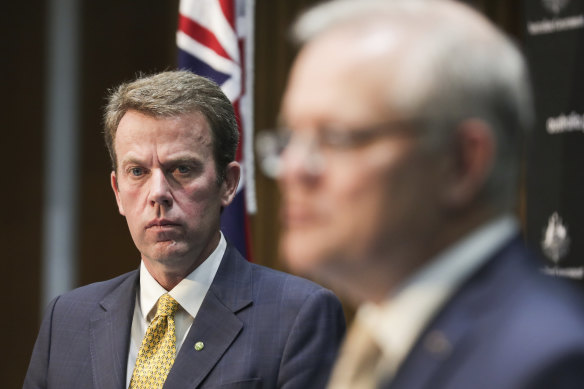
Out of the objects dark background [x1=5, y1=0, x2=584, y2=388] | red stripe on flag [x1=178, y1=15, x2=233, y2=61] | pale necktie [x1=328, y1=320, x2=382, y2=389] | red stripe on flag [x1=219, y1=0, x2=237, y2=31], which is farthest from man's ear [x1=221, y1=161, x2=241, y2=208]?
dark background [x1=5, y1=0, x2=584, y2=388]

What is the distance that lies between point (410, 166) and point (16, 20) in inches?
220

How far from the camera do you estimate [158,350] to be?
2168 mm

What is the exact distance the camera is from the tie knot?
2195mm

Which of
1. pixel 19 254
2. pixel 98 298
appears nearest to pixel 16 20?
pixel 19 254

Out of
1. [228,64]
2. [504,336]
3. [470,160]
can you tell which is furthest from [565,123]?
[504,336]

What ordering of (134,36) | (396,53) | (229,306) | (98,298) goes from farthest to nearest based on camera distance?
(134,36), (98,298), (229,306), (396,53)

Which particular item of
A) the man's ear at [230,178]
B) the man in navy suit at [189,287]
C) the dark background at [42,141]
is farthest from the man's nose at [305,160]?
the dark background at [42,141]

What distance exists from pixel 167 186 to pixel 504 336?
1353 millimetres

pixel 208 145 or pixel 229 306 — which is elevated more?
pixel 208 145

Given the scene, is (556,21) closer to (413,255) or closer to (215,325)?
(215,325)

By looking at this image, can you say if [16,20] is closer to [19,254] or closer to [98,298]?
[19,254]

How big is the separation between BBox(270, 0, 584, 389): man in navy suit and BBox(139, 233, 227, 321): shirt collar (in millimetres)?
1184

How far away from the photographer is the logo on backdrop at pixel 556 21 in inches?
116

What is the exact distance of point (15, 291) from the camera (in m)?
6.05
